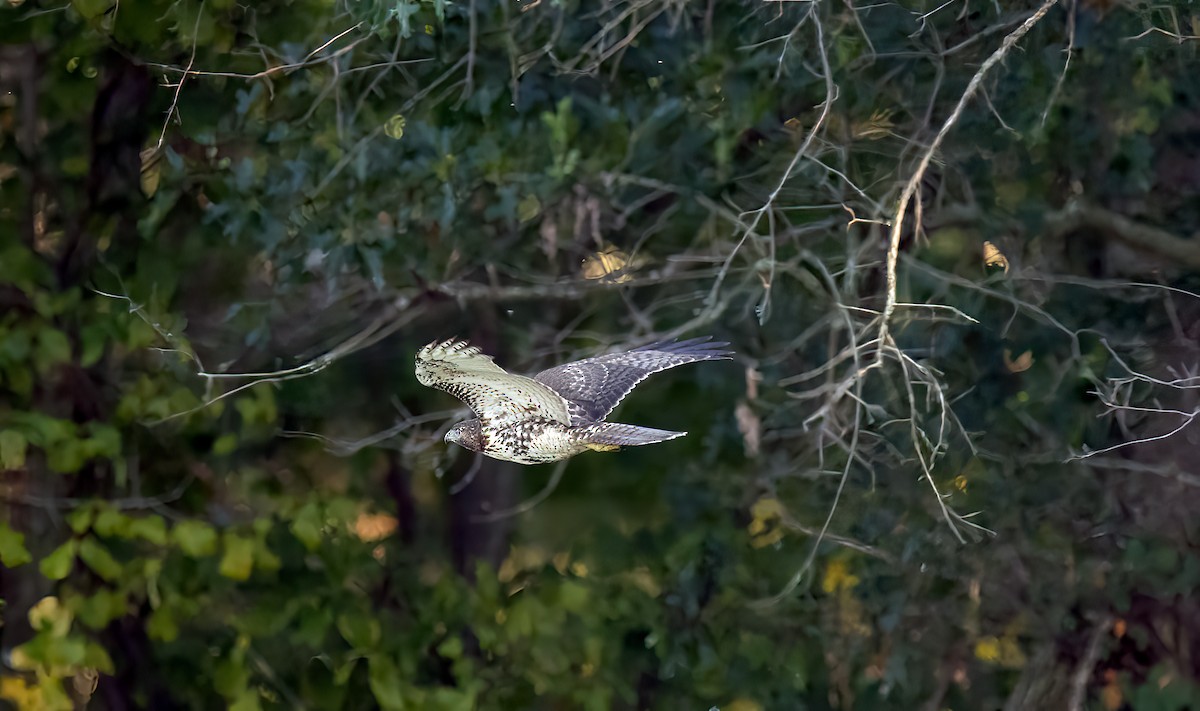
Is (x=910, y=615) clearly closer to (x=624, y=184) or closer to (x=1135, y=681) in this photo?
(x=1135, y=681)

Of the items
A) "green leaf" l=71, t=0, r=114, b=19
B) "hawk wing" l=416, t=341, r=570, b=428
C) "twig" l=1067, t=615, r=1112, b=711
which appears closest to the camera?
"hawk wing" l=416, t=341, r=570, b=428

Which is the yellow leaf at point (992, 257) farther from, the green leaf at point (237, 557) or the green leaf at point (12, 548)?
the green leaf at point (12, 548)

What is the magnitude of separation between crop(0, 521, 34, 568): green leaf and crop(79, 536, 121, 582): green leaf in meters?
0.09

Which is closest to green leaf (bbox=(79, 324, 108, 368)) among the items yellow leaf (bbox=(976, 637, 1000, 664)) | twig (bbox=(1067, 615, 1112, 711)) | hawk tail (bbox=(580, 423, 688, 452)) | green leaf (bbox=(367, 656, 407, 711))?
green leaf (bbox=(367, 656, 407, 711))

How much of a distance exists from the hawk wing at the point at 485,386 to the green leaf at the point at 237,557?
38.9 inches

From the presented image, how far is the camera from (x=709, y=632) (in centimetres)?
224

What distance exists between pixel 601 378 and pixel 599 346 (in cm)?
64

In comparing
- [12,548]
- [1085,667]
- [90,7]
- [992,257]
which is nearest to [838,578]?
[1085,667]

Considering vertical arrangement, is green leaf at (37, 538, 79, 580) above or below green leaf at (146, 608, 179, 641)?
above

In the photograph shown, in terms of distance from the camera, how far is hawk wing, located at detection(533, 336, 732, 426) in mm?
1142

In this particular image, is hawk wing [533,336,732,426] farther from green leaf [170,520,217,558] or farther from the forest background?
green leaf [170,520,217,558]

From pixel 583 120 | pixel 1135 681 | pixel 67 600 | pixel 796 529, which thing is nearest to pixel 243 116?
pixel 583 120

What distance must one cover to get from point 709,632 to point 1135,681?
84 centimetres

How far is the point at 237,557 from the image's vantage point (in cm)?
193
